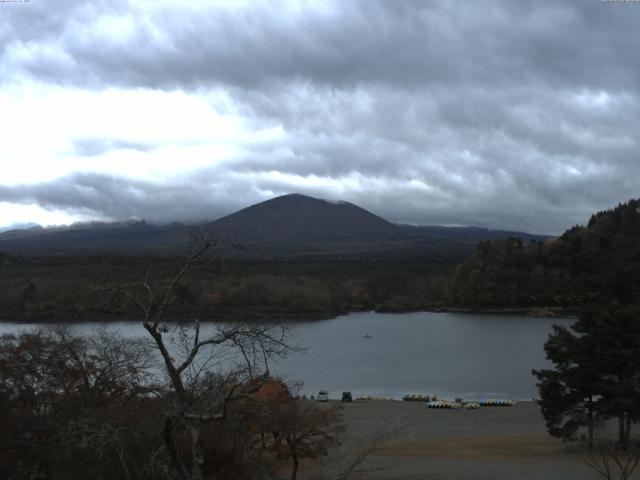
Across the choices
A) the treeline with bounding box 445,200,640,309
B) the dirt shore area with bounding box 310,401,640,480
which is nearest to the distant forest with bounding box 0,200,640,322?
the treeline with bounding box 445,200,640,309

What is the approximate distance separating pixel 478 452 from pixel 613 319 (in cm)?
573

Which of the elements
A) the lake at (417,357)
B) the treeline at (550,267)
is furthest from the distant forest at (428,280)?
the lake at (417,357)

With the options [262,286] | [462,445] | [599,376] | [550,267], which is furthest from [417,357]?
[550,267]

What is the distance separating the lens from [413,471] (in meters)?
17.4

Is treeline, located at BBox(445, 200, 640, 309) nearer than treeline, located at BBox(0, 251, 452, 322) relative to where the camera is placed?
No

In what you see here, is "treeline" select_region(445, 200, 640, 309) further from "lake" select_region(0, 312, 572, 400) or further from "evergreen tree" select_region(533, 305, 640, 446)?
"evergreen tree" select_region(533, 305, 640, 446)

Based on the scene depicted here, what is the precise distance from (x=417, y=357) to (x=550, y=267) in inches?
2289

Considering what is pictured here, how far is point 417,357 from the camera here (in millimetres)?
50344

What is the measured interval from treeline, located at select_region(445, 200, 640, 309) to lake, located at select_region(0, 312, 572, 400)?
57.6 ft

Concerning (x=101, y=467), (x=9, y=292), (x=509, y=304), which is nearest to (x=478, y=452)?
(x=101, y=467)

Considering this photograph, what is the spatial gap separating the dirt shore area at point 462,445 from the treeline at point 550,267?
62174 mm

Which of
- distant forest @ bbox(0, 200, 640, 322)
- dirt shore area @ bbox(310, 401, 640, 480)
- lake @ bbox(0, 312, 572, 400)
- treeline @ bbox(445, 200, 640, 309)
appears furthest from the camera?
treeline @ bbox(445, 200, 640, 309)

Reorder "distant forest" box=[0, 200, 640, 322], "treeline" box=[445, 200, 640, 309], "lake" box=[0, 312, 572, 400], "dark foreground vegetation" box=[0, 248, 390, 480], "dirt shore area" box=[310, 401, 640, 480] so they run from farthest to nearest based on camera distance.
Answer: "treeline" box=[445, 200, 640, 309]
"distant forest" box=[0, 200, 640, 322]
"lake" box=[0, 312, 572, 400]
"dirt shore area" box=[310, 401, 640, 480]
"dark foreground vegetation" box=[0, 248, 390, 480]

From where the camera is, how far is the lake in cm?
3897
